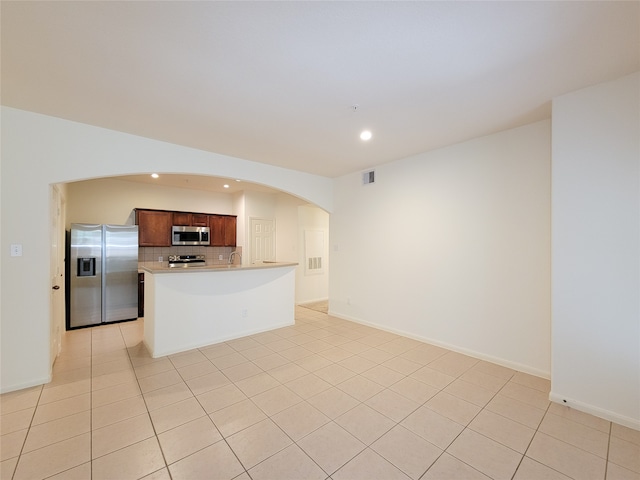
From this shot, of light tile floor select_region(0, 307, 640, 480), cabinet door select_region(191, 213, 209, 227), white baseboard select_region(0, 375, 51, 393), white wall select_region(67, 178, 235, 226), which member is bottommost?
light tile floor select_region(0, 307, 640, 480)

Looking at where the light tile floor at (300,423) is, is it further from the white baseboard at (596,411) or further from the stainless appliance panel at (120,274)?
the stainless appliance panel at (120,274)

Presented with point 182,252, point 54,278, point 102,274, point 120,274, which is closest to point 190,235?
point 182,252

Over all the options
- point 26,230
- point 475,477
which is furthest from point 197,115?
point 475,477

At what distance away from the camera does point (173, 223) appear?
6078 mm

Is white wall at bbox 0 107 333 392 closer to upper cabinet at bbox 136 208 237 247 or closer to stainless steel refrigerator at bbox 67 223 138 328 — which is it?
stainless steel refrigerator at bbox 67 223 138 328

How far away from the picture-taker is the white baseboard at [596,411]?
214cm

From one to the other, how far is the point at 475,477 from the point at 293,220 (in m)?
5.72

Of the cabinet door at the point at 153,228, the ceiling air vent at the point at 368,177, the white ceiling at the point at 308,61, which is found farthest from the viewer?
the cabinet door at the point at 153,228

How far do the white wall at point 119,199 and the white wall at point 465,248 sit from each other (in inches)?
160

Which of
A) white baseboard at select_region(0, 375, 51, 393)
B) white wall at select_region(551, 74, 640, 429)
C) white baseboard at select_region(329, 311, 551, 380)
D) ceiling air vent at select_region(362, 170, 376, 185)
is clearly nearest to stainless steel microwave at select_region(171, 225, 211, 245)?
white baseboard at select_region(0, 375, 51, 393)

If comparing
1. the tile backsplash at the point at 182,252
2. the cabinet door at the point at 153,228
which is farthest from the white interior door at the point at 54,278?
the tile backsplash at the point at 182,252

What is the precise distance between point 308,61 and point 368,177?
9.87ft

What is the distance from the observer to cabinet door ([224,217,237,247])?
22.5 feet

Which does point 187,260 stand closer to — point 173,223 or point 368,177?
point 173,223
